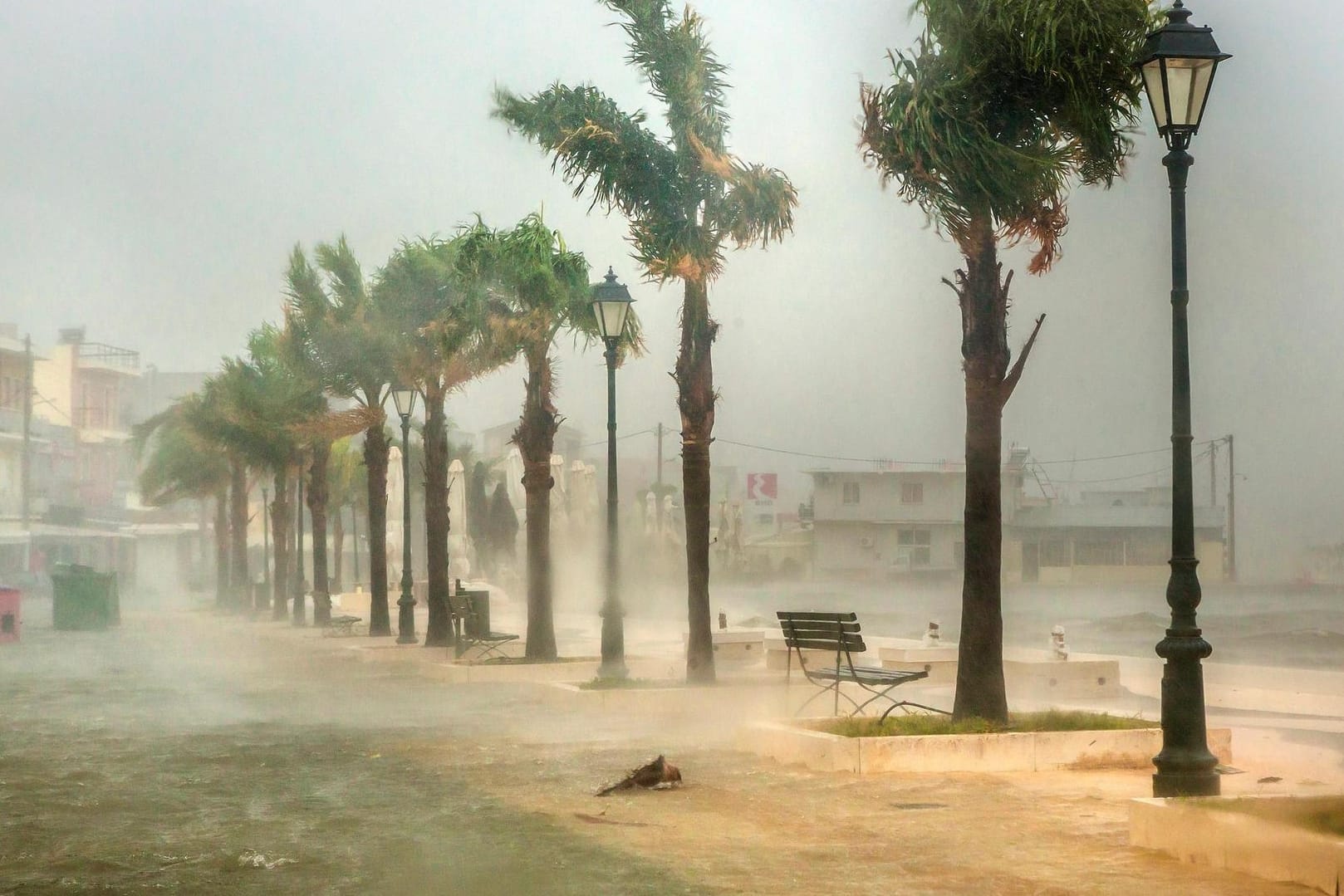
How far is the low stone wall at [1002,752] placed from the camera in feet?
36.4

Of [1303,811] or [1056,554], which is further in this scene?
[1056,554]

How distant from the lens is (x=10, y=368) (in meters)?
84.6

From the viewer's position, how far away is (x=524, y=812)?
9562 millimetres

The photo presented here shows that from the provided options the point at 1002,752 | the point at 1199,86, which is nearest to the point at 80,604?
the point at 1002,752

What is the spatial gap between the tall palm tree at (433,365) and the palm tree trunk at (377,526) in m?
4.45

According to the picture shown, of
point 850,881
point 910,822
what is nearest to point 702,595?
point 910,822

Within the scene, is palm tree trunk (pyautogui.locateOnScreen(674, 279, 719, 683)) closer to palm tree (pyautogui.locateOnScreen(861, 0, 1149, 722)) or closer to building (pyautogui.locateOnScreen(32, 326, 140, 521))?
palm tree (pyautogui.locateOnScreen(861, 0, 1149, 722))

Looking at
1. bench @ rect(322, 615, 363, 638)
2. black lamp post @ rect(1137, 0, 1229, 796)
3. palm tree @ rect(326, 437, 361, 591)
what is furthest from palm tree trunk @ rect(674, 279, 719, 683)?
palm tree @ rect(326, 437, 361, 591)

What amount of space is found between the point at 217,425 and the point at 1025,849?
42541 mm

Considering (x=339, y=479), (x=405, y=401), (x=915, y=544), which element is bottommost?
(x=915, y=544)

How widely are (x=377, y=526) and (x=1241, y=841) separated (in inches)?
1049

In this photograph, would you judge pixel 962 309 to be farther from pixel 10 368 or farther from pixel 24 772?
pixel 10 368

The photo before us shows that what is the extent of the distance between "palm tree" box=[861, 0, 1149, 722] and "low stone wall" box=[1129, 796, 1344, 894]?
4080 millimetres

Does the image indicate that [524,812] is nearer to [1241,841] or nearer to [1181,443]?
[1241,841]
